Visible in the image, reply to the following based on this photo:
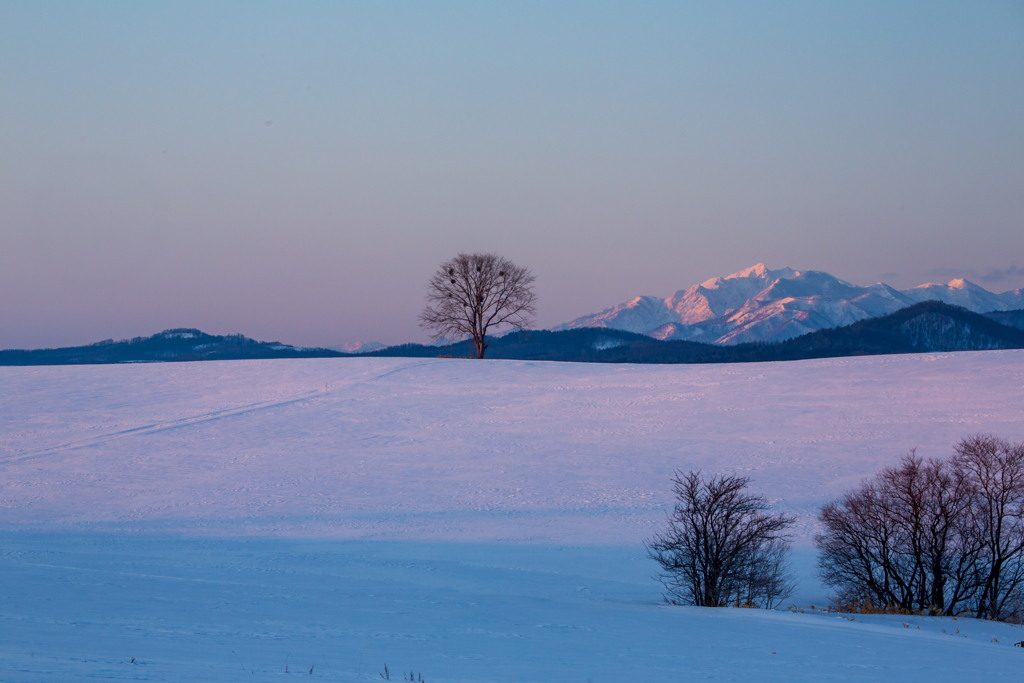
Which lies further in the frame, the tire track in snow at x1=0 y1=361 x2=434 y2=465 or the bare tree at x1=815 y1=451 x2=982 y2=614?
the tire track in snow at x1=0 y1=361 x2=434 y2=465

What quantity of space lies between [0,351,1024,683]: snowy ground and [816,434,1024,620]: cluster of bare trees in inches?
43.4

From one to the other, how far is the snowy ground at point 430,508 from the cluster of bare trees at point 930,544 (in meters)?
1.10

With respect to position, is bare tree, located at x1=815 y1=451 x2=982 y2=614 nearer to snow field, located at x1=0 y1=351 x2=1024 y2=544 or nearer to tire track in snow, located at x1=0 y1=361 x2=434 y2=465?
snow field, located at x1=0 y1=351 x2=1024 y2=544

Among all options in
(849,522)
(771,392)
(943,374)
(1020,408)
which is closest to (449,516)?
(849,522)

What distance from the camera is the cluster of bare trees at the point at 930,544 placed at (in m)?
19.8

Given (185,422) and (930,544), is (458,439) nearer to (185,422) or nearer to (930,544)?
(185,422)

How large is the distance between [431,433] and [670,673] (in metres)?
24.0

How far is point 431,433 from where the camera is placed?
105 ft

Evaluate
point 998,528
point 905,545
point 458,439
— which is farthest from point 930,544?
point 458,439

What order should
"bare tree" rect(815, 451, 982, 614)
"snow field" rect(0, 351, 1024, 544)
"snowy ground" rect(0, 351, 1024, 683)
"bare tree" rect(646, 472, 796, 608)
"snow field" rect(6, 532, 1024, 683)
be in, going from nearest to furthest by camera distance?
"snow field" rect(6, 532, 1024, 683) → "snowy ground" rect(0, 351, 1024, 683) → "bare tree" rect(646, 472, 796, 608) → "bare tree" rect(815, 451, 982, 614) → "snow field" rect(0, 351, 1024, 544)

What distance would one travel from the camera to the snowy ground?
9430mm

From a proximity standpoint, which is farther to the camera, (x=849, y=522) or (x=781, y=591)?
(x=849, y=522)

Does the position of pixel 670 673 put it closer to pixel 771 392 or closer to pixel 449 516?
pixel 449 516

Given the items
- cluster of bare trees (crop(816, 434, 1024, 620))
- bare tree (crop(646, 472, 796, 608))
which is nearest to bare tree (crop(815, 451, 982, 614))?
cluster of bare trees (crop(816, 434, 1024, 620))
